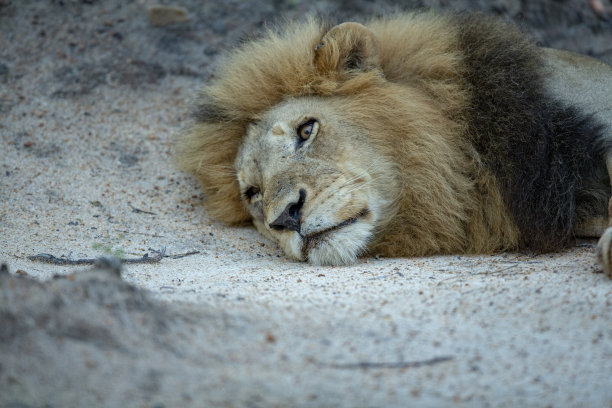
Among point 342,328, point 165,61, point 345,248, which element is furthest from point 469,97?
point 165,61

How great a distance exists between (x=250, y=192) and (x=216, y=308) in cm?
179

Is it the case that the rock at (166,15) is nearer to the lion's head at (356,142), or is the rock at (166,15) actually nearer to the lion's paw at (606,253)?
the lion's head at (356,142)

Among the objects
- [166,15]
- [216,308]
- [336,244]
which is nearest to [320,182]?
[336,244]

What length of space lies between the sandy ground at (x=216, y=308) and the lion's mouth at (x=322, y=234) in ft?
0.51

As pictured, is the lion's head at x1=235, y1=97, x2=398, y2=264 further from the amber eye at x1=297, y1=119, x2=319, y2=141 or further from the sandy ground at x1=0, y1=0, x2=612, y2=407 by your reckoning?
the sandy ground at x1=0, y1=0, x2=612, y2=407

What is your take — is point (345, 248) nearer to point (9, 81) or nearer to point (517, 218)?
point (517, 218)

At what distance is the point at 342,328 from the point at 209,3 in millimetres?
4880

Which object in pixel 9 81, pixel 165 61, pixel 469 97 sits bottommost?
pixel 9 81

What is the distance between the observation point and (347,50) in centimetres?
395

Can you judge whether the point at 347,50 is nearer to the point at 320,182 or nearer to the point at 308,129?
the point at 308,129

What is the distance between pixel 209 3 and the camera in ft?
21.3

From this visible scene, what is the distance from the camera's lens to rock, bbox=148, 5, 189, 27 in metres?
6.27

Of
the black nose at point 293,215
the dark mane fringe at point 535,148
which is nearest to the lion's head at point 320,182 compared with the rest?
the black nose at point 293,215

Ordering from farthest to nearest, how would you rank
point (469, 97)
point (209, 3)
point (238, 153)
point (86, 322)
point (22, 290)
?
1. point (209, 3)
2. point (238, 153)
3. point (469, 97)
4. point (22, 290)
5. point (86, 322)
